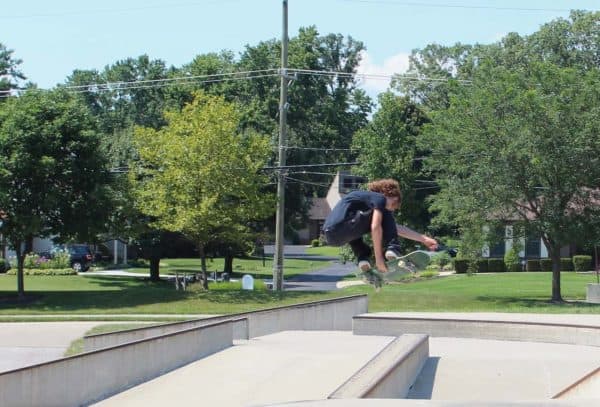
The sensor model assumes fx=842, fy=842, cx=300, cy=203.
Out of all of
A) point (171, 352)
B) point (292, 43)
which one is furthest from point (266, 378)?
point (292, 43)

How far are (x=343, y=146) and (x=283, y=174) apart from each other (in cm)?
3458

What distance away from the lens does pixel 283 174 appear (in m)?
33.3

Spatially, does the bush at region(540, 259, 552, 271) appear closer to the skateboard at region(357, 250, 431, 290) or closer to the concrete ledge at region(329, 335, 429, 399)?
the concrete ledge at region(329, 335, 429, 399)

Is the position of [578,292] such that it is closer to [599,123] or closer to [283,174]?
[599,123]

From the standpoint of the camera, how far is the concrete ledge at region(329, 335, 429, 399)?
9930mm

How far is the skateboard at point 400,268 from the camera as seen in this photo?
31.0 feet

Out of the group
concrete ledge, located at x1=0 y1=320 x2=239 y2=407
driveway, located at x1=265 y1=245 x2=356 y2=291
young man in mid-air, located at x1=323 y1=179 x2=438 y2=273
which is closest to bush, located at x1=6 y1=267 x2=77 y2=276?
driveway, located at x1=265 y1=245 x2=356 y2=291

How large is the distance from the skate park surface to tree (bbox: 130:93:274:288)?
487 inches

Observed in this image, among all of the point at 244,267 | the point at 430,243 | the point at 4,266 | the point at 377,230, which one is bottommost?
the point at 244,267

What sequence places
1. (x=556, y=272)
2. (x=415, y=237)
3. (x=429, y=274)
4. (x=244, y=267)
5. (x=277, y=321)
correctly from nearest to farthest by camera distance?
(x=415, y=237) < (x=277, y=321) < (x=556, y=272) < (x=429, y=274) < (x=244, y=267)

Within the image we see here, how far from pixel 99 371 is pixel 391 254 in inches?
234

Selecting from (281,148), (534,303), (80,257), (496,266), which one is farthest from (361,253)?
(80,257)

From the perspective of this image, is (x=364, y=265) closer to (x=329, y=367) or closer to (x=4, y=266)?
(x=329, y=367)

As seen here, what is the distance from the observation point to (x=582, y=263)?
5206 cm
